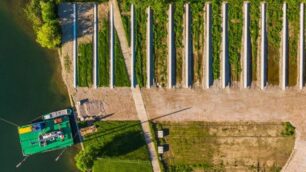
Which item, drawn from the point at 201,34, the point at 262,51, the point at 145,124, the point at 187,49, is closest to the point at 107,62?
the point at 145,124

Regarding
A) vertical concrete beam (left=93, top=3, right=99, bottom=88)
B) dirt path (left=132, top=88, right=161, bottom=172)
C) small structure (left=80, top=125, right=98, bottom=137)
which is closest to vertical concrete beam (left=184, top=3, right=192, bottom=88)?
dirt path (left=132, top=88, right=161, bottom=172)

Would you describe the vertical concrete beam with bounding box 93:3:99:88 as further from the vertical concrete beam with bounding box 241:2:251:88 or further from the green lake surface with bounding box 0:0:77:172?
the vertical concrete beam with bounding box 241:2:251:88

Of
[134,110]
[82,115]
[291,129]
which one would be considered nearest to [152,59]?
[134,110]

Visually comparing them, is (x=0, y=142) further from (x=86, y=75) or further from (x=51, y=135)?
(x=86, y=75)

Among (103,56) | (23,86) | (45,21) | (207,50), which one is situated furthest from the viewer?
(23,86)

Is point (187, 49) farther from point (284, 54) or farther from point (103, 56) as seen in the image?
point (284, 54)
